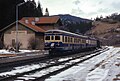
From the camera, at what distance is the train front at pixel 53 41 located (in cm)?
3684

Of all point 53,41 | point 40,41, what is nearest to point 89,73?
point 53,41

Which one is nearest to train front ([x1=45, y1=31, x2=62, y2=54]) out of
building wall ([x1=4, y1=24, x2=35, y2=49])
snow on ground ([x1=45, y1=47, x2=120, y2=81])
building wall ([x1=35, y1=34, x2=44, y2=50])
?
snow on ground ([x1=45, y1=47, x2=120, y2=81])

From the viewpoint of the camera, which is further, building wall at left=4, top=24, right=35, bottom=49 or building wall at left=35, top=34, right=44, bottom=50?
building wall at left=35, top=34, right=44, bottom=50

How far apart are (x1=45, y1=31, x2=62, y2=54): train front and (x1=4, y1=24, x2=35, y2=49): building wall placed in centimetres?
3321

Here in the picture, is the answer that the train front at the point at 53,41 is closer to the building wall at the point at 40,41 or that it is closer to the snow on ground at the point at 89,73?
the snow on ground at the point at 89,73

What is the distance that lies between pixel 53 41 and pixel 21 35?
3597cm

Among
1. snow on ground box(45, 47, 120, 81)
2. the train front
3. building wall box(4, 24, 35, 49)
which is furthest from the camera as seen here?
building wall box(4, 24, 35, 49)

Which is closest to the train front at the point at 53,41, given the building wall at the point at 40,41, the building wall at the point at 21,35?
the building wall at the point at 21,35

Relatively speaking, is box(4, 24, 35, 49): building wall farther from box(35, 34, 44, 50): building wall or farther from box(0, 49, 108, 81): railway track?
box(0, 49, 108, 81): railway track

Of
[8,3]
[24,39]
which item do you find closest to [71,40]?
[24,39]

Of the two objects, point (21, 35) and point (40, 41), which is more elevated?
point (21, 35)

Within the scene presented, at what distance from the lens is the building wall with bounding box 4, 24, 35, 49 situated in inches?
2798

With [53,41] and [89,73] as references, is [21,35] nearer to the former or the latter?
[53,41]

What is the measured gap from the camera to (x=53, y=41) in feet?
122
